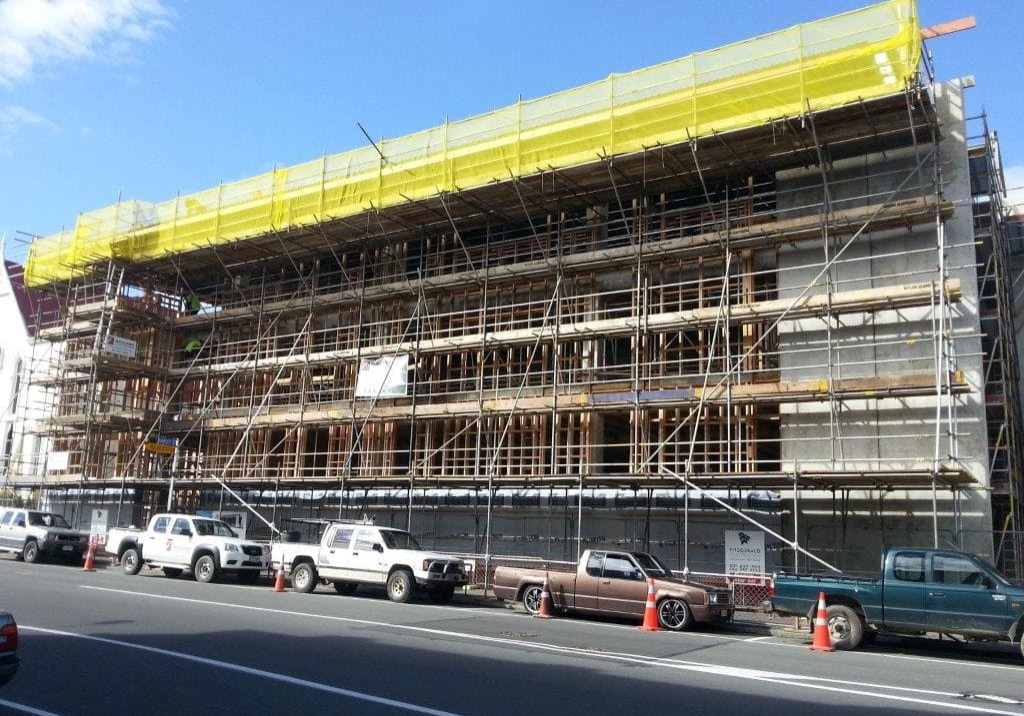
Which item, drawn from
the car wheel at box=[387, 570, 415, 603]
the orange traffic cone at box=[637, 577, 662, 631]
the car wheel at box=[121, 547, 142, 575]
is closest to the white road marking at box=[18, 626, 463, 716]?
the car wheel at box=[387, 570, 415, 603]

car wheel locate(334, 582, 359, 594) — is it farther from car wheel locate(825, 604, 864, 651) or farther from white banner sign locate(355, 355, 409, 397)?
car wheel locate(825, 604, 864, 651)

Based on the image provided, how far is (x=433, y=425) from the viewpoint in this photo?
25.5 m

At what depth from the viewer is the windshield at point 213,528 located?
21.9 meters

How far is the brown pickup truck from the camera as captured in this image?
15.3 m

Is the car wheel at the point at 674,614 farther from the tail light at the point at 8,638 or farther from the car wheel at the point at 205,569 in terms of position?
the car wheel at the point at 205,569

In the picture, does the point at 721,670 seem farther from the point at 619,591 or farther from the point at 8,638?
the point at 8,638

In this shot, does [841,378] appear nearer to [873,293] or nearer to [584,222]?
[873,293]

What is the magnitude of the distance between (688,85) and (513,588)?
12984mm

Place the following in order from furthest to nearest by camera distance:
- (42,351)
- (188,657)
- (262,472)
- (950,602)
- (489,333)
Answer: (42,351)
(262,472)
(489,333)
(950,602)
(188,657)

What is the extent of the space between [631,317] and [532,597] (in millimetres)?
8013

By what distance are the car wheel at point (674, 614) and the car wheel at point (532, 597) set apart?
2.65 metres

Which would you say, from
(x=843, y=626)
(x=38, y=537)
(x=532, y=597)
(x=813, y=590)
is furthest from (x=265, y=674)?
(x=38, y=537)

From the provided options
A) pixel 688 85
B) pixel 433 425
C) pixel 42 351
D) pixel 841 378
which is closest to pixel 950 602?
pixel 841 378

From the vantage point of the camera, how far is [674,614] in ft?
50.8
